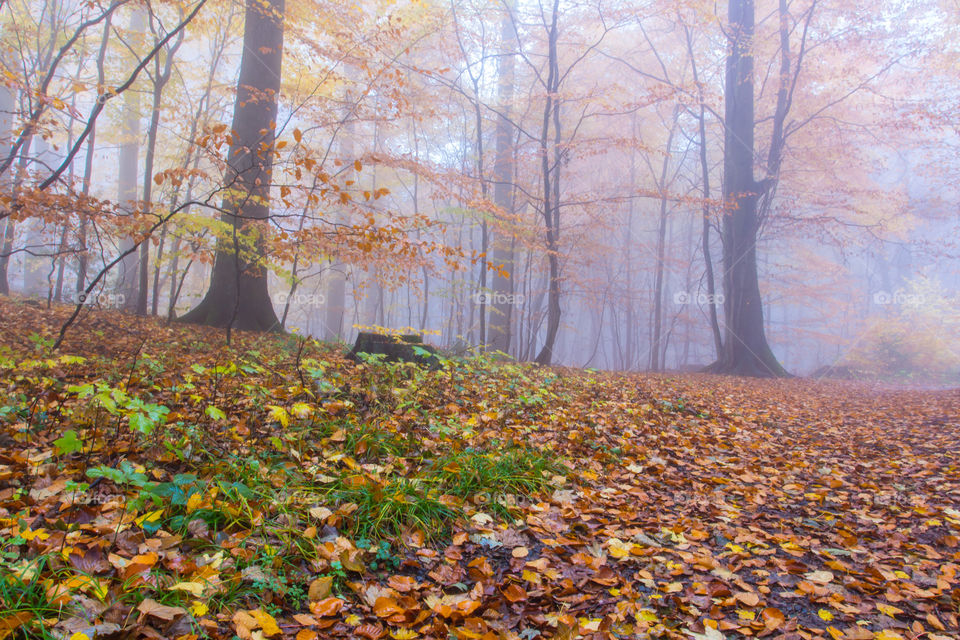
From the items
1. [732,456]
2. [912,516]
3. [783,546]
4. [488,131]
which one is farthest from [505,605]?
[488,131]

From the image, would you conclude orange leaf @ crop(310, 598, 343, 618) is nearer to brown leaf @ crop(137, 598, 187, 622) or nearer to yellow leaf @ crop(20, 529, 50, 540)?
brown leaf @ crop(137, 598, 187, 622)

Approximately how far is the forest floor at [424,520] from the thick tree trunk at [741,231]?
23.8ft

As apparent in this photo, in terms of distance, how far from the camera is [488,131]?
16.6 m

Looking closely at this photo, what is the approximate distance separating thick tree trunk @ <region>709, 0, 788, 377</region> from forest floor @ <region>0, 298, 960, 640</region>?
285 inches

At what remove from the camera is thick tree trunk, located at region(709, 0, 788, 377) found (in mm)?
11180

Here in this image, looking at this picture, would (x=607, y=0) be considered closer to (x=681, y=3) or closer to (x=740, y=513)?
(x=681, y=3)

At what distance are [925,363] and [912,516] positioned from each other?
19038mm

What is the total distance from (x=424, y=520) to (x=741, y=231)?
1147 centimetres

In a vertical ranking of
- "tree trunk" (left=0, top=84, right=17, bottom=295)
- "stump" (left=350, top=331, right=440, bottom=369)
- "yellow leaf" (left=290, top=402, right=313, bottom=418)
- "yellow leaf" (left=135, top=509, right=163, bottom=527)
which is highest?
"tree trunk" (left=0, top=84, right=17, bottom=295)

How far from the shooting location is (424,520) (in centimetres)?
233

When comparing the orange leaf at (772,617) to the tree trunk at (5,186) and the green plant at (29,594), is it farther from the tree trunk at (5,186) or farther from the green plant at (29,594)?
the tree trunk at (5,186)

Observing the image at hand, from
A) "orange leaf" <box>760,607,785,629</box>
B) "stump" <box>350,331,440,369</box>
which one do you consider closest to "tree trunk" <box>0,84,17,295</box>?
"stump" <box>350,331,440,369</box>

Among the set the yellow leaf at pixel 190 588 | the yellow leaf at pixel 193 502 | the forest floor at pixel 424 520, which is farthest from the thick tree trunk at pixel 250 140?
the yellow leaf at pixel 190 588

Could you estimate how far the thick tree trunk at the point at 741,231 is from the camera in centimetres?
1118
